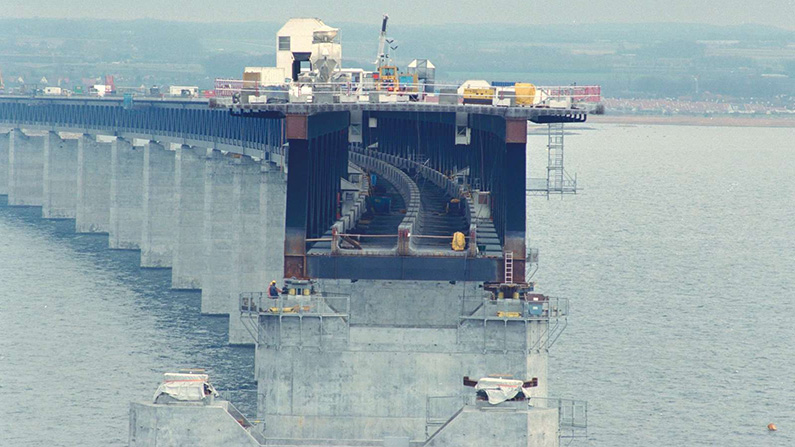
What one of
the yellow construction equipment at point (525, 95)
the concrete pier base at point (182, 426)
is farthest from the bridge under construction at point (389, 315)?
the yellow construction equipment at point (525, 95)

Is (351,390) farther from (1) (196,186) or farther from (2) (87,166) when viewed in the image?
(2) (87,166)

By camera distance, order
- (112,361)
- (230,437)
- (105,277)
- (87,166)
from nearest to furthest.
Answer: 1. (230,437)
2. (112,361)
3. (105,277)
4. (87,166)

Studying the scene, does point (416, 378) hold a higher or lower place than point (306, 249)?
lower

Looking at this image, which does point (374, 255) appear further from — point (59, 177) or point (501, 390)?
point (59, 177)

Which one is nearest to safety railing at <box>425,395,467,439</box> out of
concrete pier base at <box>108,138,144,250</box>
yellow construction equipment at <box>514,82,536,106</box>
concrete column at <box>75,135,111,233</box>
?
yellow construction equipment at <box>514,82,536,106</box>

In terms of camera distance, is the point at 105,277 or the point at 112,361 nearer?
the point at 112,361

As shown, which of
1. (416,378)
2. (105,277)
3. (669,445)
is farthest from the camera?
(105,277)

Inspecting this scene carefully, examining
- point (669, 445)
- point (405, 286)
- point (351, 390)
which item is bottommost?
point (669, 445)

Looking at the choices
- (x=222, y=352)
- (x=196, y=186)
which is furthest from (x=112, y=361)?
Answer: (x=196, y=186)
